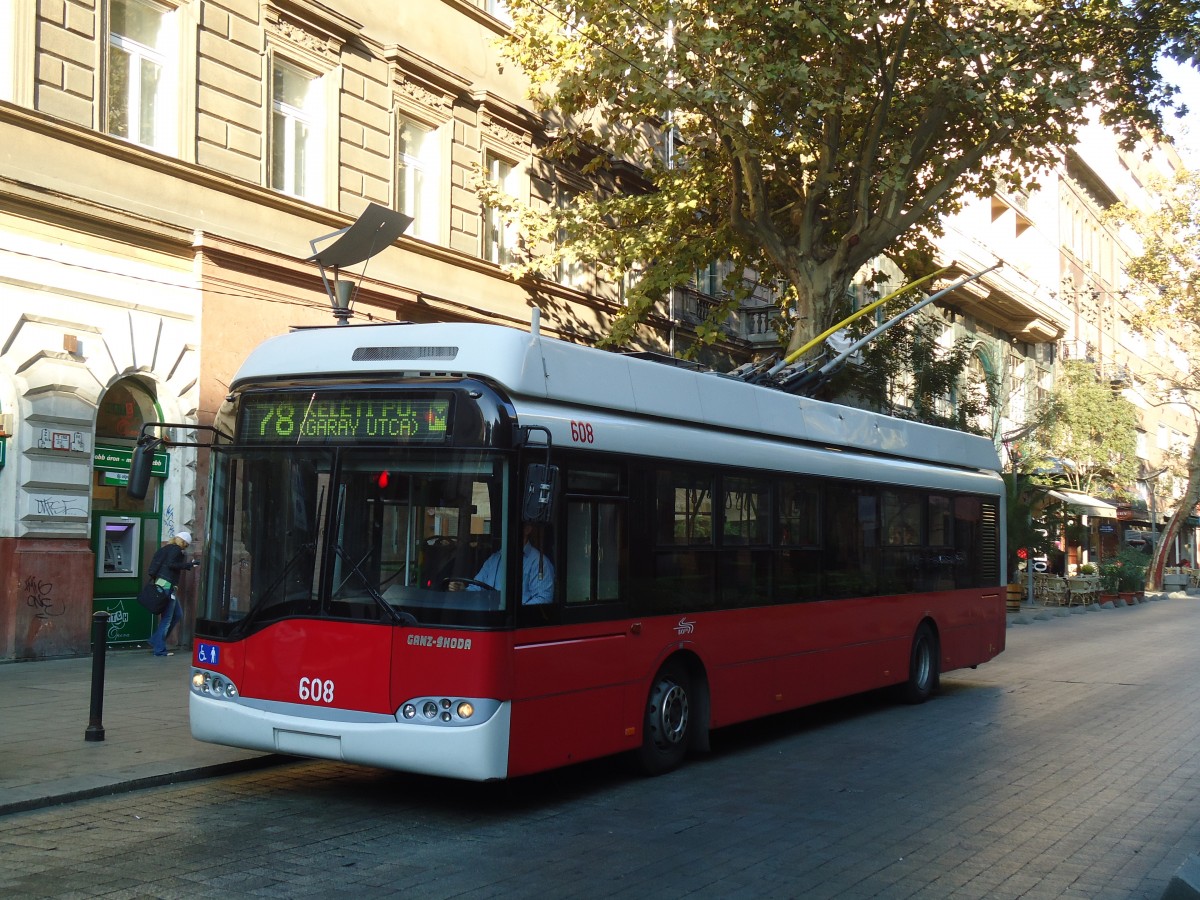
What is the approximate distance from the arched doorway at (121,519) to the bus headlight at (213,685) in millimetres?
8108

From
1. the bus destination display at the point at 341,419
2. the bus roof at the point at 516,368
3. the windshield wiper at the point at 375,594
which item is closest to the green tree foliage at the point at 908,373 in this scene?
the bus roof at the point at 516,368

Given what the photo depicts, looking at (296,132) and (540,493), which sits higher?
(296,132)

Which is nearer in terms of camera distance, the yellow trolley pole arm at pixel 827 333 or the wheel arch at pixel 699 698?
the wheel arch at pixel 699 698

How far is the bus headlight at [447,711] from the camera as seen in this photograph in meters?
7.45

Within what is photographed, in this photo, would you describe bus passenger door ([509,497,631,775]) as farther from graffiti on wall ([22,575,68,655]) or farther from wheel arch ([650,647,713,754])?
graffiti on wall ([22,575,68,655])

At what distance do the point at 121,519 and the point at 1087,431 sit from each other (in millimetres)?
40038

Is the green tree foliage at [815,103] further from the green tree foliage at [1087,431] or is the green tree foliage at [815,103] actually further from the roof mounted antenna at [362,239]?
the green tree foliage at [1087,431]

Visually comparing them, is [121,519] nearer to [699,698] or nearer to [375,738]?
[699,698]

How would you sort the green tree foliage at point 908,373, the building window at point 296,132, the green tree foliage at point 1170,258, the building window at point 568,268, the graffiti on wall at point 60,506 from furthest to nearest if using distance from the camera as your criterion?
1. the green tree foliage at point 1170,258
2. the green tree foliage at point 908,373
3. the building window at point 568,268
4. the building window at point 296,132
5. the graffiti on wall at point 60,506

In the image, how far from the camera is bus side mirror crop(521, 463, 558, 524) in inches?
290

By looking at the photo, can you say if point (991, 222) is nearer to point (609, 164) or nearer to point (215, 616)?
point (609, 164)

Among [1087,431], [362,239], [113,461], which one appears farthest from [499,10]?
[1087,431]

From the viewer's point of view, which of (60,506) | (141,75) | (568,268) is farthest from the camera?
(568,268)

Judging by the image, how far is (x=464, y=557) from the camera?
7629mm
